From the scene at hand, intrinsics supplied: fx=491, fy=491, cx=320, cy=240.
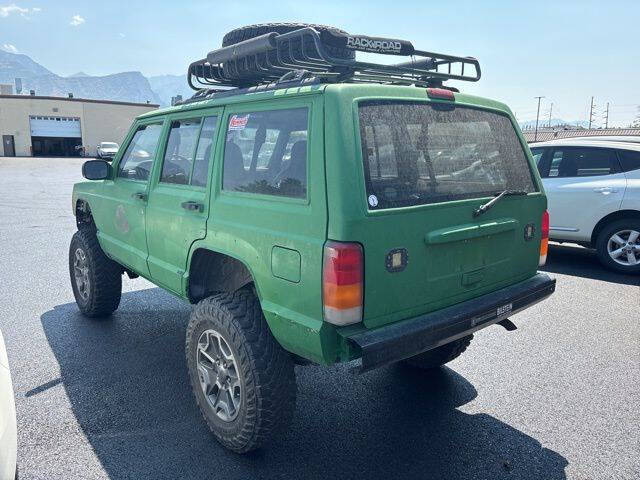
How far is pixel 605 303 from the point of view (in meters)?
5.37

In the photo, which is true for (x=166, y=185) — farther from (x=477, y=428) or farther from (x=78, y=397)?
(x=477, y=428)

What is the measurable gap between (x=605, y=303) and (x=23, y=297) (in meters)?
6.41

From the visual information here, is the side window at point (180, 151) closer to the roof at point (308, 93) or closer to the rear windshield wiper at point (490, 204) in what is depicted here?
the roof at point (308, 93)

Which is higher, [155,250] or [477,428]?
[155,250]

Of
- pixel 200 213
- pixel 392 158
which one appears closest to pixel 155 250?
pixel 200 213

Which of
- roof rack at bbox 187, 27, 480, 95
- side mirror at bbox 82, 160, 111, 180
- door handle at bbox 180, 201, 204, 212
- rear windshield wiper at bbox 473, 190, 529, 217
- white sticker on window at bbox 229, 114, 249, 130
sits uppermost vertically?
roof rack at bbox 187, 27, 480, 95

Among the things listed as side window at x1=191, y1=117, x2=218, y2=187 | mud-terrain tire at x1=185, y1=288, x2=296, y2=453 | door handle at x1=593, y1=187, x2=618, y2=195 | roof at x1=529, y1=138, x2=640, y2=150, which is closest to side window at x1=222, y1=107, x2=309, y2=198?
side window at x1=191, y1=117, x2=218, y2=187

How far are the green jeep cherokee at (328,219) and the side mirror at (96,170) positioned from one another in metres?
0.83

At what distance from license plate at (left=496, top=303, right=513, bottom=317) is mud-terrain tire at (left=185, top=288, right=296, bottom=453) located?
1233 millimetres

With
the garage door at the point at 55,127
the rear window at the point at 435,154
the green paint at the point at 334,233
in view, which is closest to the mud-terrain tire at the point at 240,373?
the green paint at the point at 334,233

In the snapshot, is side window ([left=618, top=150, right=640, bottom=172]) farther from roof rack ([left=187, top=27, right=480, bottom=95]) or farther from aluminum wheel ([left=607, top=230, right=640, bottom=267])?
roof rack ([left=187, top=27, right=480, bottom=95])

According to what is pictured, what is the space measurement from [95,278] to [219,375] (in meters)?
2.30

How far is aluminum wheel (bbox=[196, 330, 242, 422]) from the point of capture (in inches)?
109

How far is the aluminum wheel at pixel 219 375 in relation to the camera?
109 inches
